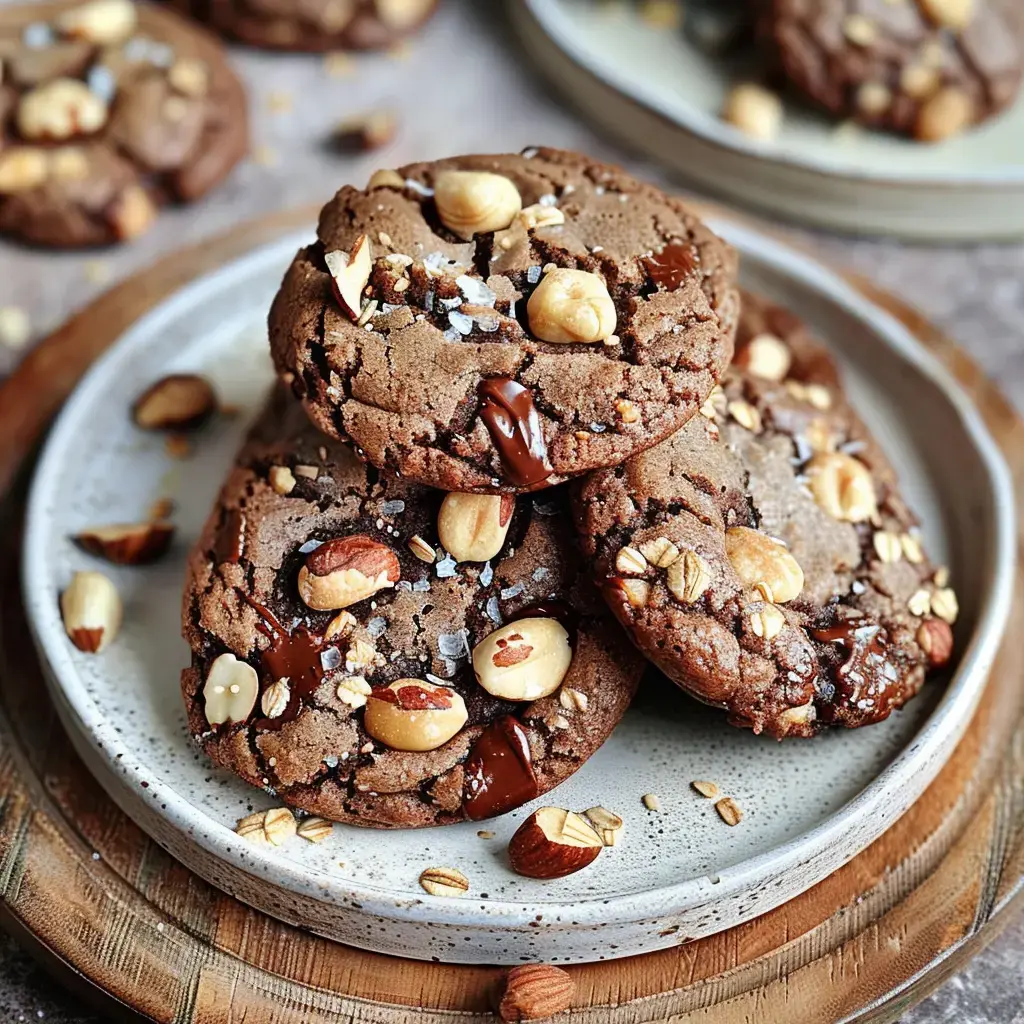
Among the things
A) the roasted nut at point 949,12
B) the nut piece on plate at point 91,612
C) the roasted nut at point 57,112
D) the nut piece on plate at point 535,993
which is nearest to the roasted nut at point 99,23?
the roasted nut at point 57,112

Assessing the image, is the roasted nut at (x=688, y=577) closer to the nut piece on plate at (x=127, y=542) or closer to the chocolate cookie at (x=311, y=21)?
the nut piece on plate at (x=127, y=542)

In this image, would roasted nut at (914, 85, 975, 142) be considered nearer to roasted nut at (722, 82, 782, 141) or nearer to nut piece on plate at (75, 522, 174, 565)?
roasted nut at (722, 82, 782, 141)

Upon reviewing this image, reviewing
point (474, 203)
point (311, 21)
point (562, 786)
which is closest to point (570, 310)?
point (474, 203)

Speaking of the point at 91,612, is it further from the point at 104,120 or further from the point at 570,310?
the point at 104,120

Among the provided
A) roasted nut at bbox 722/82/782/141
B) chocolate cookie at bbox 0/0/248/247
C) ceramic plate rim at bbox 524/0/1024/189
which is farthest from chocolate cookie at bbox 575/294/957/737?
chocolate cookie at bbox 0/0/248/247

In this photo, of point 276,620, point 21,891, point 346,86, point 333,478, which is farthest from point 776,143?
point 21,891

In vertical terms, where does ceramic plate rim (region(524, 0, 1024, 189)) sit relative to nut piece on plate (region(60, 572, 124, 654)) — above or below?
above
